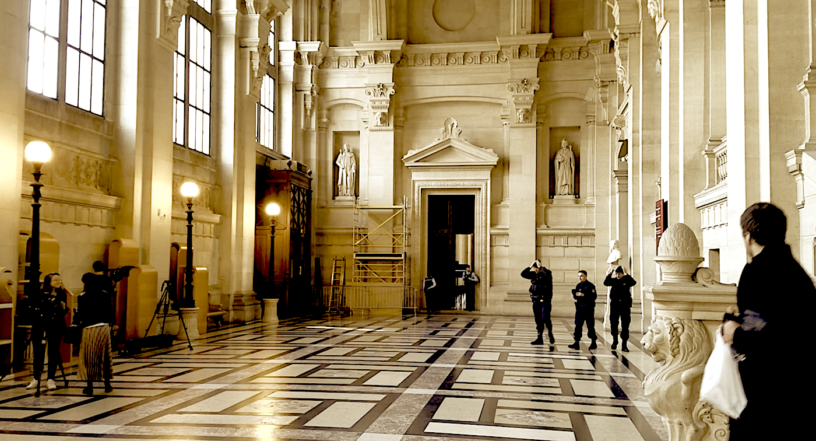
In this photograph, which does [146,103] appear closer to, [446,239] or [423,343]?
[423,343]

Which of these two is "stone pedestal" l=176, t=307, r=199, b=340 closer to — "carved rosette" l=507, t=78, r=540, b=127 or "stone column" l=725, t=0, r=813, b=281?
"stone column" l=725, t=0, r=813, b=281

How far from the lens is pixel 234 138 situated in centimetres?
1945

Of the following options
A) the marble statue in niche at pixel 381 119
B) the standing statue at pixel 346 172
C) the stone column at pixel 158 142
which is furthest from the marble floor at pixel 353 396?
the marble statue in niche at pixel 381 119

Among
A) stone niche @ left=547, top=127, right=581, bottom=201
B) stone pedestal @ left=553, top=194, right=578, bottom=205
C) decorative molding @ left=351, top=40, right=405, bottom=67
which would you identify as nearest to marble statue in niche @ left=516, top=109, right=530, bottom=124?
stone niche @ left=547, top=127, right=581, bottom=201

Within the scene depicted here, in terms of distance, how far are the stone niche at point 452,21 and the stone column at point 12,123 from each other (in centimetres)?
1737

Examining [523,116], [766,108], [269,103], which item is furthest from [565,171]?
[766,108]

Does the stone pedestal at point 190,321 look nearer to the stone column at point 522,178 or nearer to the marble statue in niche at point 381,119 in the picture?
the marble statue in niche at point 381,119

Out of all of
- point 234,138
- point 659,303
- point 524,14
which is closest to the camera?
point 659,303

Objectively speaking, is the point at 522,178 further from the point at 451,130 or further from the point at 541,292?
the point at 541,292

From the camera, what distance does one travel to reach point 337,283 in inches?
997

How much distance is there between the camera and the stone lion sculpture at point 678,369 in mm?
5047

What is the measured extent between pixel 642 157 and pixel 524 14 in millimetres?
10143

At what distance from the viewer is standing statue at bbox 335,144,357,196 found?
26.1 metres

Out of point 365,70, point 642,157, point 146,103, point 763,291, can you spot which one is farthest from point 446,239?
point 763,291
